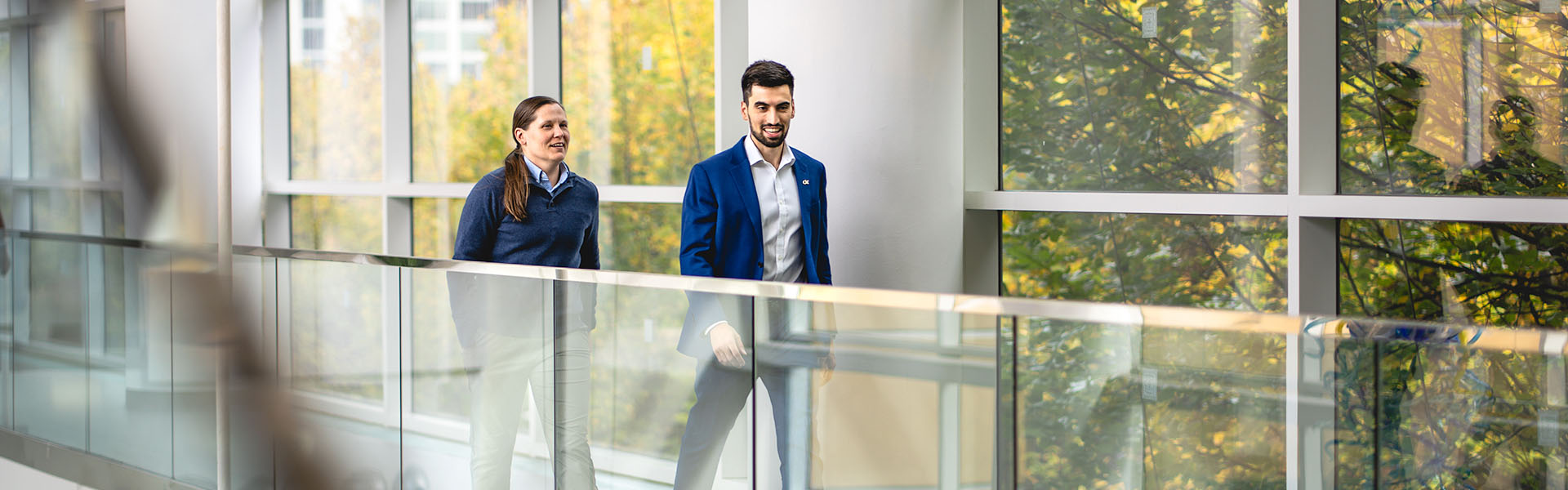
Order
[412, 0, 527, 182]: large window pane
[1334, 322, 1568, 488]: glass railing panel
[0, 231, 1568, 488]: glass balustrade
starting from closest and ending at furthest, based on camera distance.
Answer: [1334, 322, 1568, 488]: glass railing panel
[0, 231, 1568, 488]: glass balustrade
[412, 0, 527, 182]: large window pane

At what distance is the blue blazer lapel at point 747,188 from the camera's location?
3.32 meters

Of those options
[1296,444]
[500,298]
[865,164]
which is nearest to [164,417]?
[500,298]

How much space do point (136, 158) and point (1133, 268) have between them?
297 centimetres

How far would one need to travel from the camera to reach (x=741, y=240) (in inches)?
132

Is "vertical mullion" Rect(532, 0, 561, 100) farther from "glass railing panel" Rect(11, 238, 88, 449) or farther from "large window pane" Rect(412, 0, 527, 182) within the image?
"glass railing panel" Rect(11, 238, 88, 449)

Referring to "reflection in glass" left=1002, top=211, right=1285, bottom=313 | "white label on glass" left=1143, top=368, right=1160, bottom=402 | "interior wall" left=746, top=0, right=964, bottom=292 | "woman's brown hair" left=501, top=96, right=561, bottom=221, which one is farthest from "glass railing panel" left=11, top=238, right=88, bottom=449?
"white label on glass" left=1143, top=368, right=1160, bottom=402

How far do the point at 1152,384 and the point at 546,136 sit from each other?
1.95 m

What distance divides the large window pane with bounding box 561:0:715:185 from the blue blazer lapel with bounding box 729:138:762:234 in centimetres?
191

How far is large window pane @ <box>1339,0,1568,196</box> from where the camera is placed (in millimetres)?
3264

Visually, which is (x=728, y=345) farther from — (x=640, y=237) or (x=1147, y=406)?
(x=640, y=237)

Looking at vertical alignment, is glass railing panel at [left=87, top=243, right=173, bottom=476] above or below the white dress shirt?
below

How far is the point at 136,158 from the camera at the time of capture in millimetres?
2641

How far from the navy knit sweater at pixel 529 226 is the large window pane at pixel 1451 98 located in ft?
7.65

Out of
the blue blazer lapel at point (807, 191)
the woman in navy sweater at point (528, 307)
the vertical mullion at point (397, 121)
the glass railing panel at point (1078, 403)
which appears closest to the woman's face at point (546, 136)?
the woman in navy sweater at point (528, 307)
